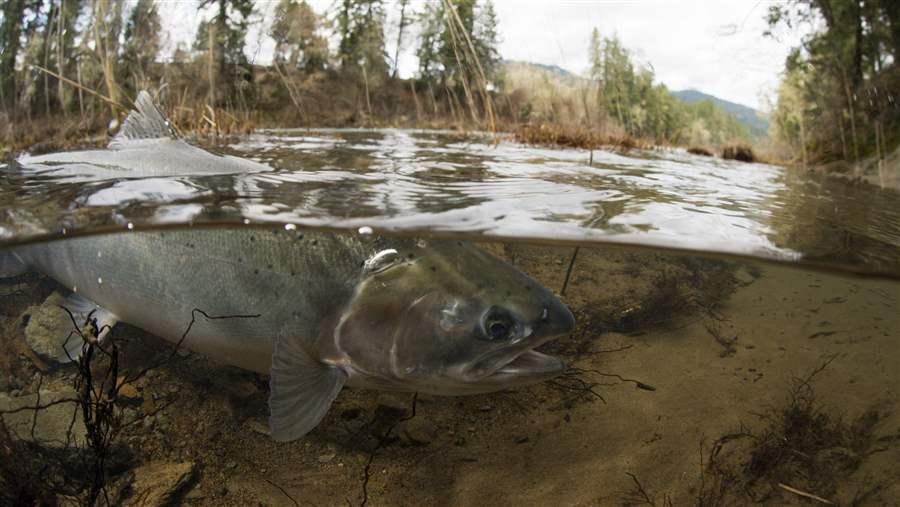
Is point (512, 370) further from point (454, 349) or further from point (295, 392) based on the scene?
point (295, 392)

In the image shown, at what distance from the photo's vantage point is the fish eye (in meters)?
2.65

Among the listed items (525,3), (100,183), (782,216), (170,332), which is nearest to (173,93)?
(525,3)

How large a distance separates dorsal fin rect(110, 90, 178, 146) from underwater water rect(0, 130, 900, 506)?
0.32 m

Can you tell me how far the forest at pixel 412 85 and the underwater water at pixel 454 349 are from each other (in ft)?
13.4

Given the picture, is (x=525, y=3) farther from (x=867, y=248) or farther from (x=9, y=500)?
(x=9, y=500)

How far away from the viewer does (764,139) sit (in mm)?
18359

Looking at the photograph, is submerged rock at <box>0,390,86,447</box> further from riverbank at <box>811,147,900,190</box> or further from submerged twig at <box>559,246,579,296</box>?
riverbank at <box>811,147,900,190</box>

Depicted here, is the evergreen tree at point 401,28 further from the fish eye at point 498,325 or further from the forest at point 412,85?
the fish eye at point 498,325

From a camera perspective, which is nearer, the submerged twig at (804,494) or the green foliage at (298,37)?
the submerged twig at (804,494)

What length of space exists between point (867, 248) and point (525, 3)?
18.9 meters

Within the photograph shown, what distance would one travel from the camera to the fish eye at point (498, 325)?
2646 millimetres

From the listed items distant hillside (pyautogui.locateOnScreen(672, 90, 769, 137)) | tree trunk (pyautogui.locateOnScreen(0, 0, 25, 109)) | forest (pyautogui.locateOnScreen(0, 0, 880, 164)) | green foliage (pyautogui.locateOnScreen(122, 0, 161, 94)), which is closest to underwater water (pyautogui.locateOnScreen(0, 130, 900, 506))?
forest (pyautogui.locateOnScreen(0, 0, 880, 164))

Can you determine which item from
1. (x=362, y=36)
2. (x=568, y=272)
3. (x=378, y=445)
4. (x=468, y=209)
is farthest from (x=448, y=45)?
(x=378, y=445)

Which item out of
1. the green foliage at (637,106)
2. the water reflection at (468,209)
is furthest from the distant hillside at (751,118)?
the water reflection at (468,209)
